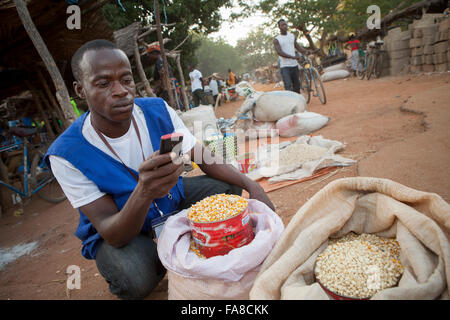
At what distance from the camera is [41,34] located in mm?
4664

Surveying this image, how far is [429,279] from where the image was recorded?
2.53 feet

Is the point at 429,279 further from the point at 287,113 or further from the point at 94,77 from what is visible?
the point at 287,113

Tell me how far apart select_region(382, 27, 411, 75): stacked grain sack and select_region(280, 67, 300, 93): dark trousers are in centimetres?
580

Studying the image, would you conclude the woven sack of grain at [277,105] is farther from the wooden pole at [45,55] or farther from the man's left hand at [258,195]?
the man's left hand at [258,195]

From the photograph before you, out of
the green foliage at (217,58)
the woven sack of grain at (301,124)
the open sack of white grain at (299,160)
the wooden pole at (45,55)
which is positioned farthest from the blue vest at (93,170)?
the green foliage at (217,58)

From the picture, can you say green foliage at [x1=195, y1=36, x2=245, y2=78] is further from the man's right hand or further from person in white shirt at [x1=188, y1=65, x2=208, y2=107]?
the man's right hand

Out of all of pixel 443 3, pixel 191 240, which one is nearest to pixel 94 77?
pixel 191 240

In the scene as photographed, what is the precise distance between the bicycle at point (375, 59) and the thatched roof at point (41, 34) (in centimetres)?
968

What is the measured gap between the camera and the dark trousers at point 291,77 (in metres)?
6.38

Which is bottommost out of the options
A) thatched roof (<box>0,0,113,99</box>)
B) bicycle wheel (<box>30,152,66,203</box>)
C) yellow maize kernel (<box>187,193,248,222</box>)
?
→ bicycle wheel (<box>30,152,66,203</box>)

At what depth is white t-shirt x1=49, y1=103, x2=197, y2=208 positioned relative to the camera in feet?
4.42

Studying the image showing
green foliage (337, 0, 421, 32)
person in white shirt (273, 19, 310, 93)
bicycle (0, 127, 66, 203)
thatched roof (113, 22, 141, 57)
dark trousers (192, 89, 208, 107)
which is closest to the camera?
bicycle (0, 127, 66, 203)

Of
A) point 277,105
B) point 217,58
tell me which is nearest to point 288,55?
point 277,105

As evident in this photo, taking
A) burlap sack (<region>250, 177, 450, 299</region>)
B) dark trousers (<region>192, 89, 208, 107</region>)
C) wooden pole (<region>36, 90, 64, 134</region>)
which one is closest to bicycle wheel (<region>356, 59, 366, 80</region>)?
dark trousers (<region>192, 89, 208, 107</region>)
